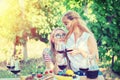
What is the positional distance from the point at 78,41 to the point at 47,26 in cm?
35

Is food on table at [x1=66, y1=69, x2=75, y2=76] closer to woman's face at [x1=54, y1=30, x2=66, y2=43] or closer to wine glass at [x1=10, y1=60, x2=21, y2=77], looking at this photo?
woman's face at [x1=54, y1=30, x2=66, y2=43]

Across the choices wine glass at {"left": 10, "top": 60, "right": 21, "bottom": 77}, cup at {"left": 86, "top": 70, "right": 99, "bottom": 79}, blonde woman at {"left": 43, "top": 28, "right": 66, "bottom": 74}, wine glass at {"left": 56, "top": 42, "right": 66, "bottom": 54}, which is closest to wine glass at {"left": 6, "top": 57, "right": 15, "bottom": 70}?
wine glass at {"left": 10, "top": 60, "right": 21, "bottom": 77}

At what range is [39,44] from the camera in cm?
618

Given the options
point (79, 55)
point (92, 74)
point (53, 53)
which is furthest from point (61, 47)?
point (92, 74)

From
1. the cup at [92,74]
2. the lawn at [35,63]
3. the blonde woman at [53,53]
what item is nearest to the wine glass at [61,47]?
the blonde woman at [53,53]

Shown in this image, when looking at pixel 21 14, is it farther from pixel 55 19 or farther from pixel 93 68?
pixel 93 68

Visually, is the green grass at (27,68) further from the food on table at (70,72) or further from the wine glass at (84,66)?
the wine glass at (84,66)

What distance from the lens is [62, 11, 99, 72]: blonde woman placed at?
20.2 feet

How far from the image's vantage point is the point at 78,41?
6.18m

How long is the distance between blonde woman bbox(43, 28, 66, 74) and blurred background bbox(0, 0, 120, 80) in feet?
0.18

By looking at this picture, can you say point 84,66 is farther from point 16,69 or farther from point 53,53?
point 16,69

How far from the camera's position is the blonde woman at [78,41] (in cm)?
616

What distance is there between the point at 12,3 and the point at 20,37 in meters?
0.35

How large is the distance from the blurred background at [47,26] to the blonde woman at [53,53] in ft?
0.18
